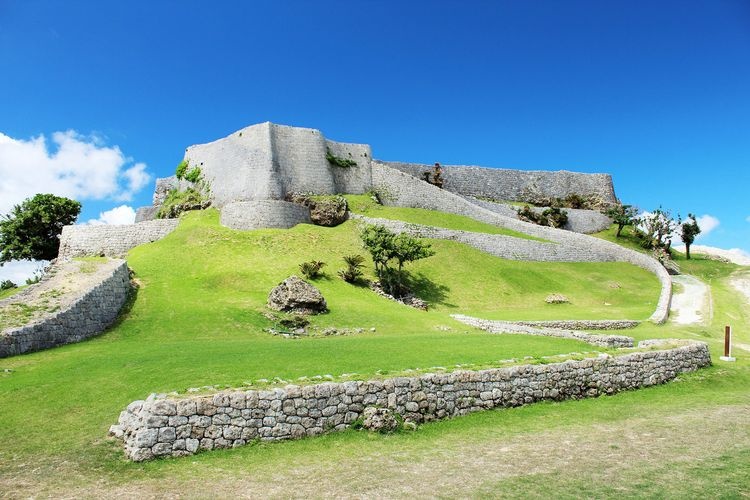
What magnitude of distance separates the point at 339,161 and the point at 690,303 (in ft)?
105

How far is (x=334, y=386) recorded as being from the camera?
9680 mm

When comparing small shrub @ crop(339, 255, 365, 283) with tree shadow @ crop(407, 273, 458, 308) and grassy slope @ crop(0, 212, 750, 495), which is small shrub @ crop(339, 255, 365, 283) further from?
tree shadow @ crop(407, 273, 458, 308)

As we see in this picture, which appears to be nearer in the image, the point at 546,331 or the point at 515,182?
the point at 546,331

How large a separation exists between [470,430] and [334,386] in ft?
9.24

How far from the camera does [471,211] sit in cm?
5175

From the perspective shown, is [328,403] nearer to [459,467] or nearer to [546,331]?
[459,467]

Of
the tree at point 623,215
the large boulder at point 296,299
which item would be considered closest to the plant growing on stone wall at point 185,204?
the large boulder at point 296,299

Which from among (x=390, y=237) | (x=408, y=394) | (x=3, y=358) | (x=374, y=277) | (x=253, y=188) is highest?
(x=253, y=188)

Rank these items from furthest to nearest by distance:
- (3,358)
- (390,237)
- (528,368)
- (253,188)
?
1. (253,188)
2. (390,237)
3. (3,358)
4. (528,368)

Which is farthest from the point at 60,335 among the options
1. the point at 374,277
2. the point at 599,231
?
the point at 599,231

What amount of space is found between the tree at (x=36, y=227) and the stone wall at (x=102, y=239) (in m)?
7.56

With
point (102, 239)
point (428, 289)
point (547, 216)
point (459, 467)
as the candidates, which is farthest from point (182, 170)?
point (459, 467)

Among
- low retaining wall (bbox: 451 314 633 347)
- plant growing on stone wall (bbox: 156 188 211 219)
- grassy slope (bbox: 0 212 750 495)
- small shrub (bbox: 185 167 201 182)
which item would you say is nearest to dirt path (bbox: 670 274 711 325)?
grassy slope (bbox: 0 212 750 495)

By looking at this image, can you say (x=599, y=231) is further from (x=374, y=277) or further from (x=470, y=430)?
(x=470, y=430)
